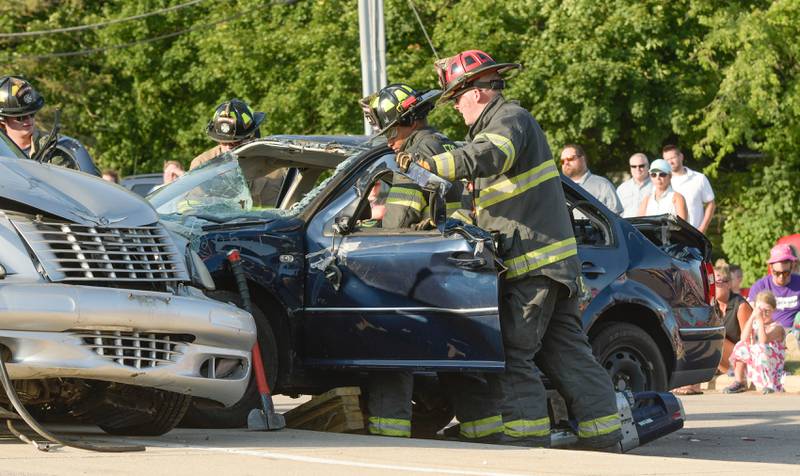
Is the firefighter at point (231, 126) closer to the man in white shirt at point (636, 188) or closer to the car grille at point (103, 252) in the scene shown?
the car grille at point (103, 252)

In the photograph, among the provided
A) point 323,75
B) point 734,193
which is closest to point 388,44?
point 323,75

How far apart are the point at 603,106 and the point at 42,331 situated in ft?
66.2

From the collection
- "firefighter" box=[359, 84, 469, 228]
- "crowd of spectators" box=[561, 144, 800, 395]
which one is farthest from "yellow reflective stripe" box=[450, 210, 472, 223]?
"crowd of spectators" box=[561, 144, 800, 395]

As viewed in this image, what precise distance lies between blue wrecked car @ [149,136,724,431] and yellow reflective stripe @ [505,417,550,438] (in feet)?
1.21

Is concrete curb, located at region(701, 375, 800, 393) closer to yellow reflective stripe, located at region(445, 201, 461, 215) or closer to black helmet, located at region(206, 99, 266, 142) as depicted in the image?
black helmet, located at region(206, 99, 266, 142)

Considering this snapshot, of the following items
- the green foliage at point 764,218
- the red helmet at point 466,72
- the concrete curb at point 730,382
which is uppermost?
the red helmet at point 466,72

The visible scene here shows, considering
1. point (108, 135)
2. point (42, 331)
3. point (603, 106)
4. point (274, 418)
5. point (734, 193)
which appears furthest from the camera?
point (108, 135)

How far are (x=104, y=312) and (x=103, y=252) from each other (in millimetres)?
371

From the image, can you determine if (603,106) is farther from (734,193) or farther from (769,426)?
(769,426)

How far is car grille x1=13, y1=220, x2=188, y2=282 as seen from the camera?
20.8ft

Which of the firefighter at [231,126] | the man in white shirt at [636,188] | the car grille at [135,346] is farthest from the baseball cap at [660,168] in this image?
the car grille at [135,346]

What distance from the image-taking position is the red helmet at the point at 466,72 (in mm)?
8062

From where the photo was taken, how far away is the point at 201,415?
26.1ft

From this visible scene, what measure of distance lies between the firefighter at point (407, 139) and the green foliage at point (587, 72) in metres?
16.9
